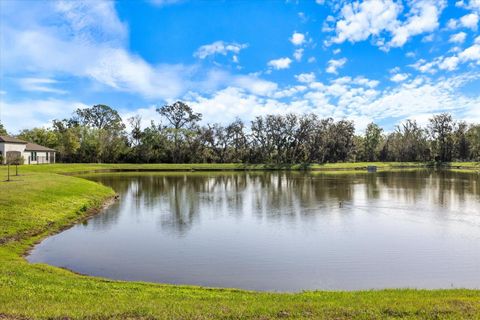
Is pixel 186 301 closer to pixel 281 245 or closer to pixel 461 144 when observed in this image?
pixel 281 245

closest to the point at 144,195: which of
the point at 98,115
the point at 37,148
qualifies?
the point at 37,148

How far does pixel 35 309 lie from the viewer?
810 centimetres

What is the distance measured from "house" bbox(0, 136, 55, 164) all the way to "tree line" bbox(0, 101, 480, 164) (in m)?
10.9

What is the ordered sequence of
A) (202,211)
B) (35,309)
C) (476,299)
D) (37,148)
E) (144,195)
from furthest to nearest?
(37,148)
(144,195)
(202,211)
(476,299)
(35,309)

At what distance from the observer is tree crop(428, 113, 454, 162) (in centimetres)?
11394

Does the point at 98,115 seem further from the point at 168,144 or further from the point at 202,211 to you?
the point at 202,211

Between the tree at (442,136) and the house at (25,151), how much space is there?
10710 cm

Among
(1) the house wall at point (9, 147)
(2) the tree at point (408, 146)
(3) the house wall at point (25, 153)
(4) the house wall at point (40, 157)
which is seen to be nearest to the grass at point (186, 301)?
(1) the house wall at point (9, 147)

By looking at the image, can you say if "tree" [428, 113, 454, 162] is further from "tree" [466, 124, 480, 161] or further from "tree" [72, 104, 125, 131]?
"tree" [72, 104, 125, 131]

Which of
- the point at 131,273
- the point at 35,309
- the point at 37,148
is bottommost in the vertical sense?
the point at 131,273

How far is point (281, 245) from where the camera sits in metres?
17.6

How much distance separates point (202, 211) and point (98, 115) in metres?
94.6

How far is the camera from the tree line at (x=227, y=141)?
95.9 meters

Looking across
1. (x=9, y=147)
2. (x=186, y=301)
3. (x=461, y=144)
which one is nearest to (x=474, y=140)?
(x=461, y=144)
